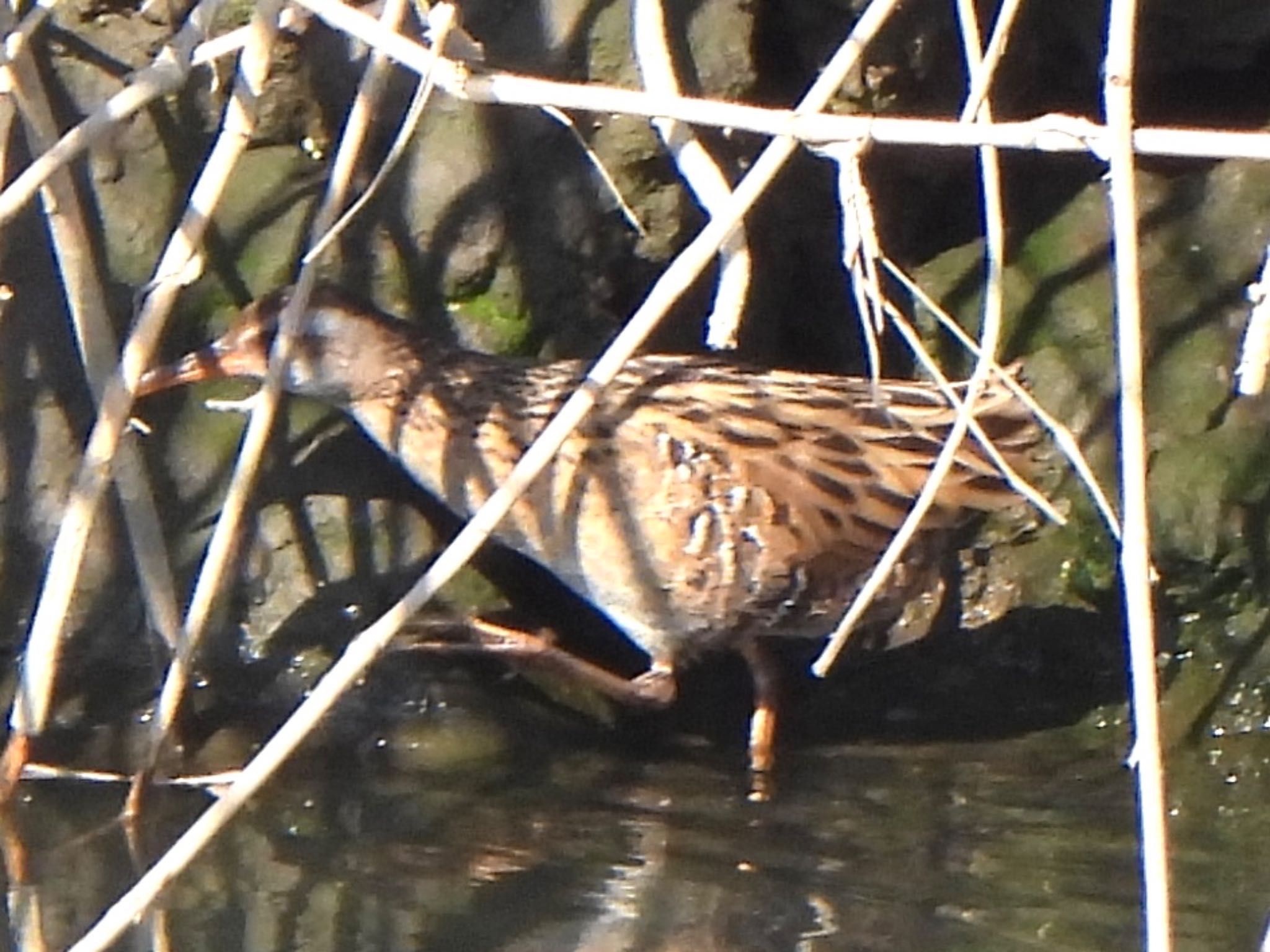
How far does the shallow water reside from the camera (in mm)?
3104

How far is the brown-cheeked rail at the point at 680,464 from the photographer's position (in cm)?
362

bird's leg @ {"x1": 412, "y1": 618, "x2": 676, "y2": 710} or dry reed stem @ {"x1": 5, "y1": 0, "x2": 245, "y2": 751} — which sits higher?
dry reed stem @ {"x1": 5, "y1": 0, "x2": 245, "y2": 751}

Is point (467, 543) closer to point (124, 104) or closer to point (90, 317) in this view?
point (124, 104)

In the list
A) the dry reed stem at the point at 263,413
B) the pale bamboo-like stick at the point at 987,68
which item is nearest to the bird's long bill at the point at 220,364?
the dry reed stem at the point at 263,413

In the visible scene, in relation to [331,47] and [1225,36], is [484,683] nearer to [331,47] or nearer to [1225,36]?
[331,47]

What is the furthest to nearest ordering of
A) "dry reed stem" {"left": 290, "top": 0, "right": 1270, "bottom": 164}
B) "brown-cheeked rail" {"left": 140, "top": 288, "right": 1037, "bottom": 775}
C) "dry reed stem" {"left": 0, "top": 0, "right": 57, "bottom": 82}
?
"brown-cheeked rail" {"left": 140, "top": 288, "right": 1037, "bottom": 775}
"dry reed stem" {"left": 0, "top": 0, "right": 57, "bottom": 82}
"dry reed stem" {"left": 290, "top": 0, "right": 1270, "bottom": 164}

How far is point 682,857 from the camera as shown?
3396 millimetres

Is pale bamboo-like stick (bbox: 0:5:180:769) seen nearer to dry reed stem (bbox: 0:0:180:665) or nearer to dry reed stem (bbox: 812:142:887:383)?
dry reed stem (bbox: 0:0:180:665)

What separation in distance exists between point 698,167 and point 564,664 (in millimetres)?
966

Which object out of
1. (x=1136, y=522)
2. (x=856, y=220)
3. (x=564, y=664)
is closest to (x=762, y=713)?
(x=564, y=664)

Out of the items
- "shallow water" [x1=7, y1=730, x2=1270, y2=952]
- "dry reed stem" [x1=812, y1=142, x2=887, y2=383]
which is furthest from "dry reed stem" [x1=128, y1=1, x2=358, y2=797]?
"dry reed stem" [x1=812, y1=142, x2=887, y2=383]

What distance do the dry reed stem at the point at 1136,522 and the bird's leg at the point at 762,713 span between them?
5.29 feet

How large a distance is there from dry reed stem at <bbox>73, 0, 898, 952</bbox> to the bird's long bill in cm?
95

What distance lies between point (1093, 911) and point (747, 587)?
777 mm
